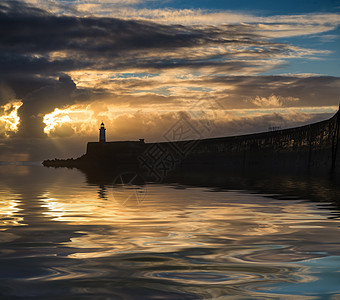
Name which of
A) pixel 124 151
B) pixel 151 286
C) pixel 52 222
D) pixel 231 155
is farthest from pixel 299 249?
pixel 124 151

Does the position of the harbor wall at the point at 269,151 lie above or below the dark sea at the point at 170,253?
above

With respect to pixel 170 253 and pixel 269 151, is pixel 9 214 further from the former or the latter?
pixel 269 151

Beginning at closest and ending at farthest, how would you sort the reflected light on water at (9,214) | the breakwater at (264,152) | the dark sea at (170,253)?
1. the dark sea at (170,253)
2. the reflected light on water at (9,214)
3. the breakwater at (264,152)

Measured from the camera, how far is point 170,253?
17.3 feet

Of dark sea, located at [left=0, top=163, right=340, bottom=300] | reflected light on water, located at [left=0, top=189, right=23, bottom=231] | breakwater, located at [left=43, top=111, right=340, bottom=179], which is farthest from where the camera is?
breakwater, located at [left=43, top=111, right=340, bottom=179]

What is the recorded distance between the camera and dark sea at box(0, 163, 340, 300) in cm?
382


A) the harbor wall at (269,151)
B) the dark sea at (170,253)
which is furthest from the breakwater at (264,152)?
the dark sea at (170,253)

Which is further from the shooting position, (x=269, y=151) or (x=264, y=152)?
(x=264, y=152)

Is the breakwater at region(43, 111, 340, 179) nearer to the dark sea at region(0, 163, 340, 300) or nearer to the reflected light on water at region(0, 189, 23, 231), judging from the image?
the reflected light on water at region(0, 189, 23, 231)

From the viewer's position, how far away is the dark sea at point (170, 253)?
3818 millimetres

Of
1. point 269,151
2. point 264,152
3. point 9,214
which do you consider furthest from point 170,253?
point 264,152

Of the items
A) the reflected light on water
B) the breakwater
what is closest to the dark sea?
the reflected light on water

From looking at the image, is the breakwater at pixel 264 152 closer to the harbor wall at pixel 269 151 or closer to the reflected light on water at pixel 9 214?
the harbor wall at pixel 269 151

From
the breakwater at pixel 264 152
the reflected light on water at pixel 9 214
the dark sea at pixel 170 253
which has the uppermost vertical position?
the breakwater at pixel 264 152
